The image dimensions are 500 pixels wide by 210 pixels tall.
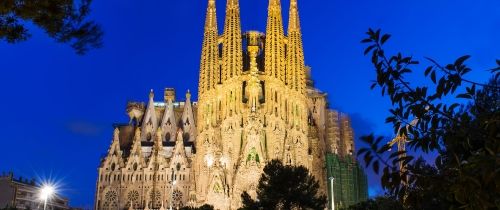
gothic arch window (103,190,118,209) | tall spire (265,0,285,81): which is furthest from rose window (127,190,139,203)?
tall spire (265,0,285,81)

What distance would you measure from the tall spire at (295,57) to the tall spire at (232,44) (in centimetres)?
678

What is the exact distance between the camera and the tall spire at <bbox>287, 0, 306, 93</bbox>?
7051 centimetres

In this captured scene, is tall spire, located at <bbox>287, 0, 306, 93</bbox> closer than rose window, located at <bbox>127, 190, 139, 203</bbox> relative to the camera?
Yes

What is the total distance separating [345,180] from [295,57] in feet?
60.5

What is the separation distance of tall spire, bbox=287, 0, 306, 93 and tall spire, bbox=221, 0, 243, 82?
6.78m

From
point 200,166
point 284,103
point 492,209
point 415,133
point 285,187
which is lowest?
point 492,209

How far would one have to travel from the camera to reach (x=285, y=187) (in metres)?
36.1

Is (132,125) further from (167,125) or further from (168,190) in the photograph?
(168,190)

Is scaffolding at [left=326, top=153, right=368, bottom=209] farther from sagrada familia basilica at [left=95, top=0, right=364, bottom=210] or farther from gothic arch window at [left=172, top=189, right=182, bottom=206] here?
gothic arch window at [left=172, top=189, right=182, bottom=206]

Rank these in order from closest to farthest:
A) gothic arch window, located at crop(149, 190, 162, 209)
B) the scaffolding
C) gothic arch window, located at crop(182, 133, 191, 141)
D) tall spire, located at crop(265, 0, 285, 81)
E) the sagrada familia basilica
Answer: the sagrada familia basilica → tall spire, located at crop(265, 0, 285, 81) → the scaffolding → gothic arch window, located at crop(149, 190, 162, 209) → gothic arch window, located at crop(182, 133, 191, 141)

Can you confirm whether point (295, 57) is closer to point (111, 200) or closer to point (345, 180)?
point (345, 180)

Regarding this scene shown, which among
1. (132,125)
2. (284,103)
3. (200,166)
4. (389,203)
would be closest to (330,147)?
(284,103)

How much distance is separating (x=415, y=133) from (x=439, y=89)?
825 millimetres

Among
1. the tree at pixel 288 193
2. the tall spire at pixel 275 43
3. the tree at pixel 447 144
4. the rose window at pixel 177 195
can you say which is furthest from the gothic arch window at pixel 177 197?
the tree at pixel 447 144
